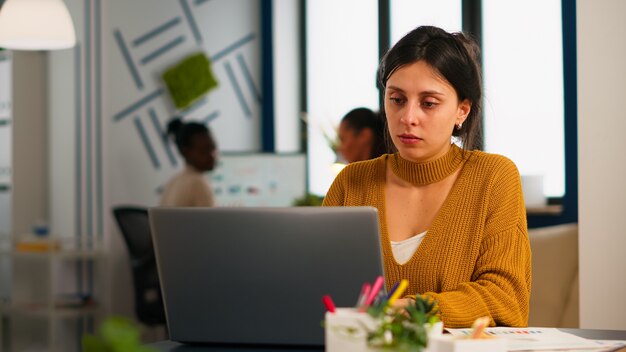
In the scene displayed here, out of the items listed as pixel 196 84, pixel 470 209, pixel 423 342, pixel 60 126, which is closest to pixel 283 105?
pixel 196 84

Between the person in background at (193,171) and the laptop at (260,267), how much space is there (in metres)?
3.82

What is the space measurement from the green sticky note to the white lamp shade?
7.61 ft

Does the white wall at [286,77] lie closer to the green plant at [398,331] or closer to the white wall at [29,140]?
the white wall at [29,140]

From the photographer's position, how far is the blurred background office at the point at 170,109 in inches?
217

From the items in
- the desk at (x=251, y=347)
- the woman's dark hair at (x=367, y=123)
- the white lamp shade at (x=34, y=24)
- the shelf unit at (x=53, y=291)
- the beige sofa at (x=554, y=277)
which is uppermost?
the white lamp shade at (x=34, y=24)

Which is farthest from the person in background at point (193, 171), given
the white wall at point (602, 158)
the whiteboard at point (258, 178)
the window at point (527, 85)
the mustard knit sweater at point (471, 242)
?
the mustard knit sweater at point (471, 242)

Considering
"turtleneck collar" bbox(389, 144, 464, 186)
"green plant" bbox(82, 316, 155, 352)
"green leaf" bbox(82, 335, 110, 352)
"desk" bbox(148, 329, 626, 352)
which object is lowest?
"desk" bbox(148, 329, 626, 352)

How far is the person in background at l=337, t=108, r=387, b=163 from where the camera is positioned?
12.7 ft

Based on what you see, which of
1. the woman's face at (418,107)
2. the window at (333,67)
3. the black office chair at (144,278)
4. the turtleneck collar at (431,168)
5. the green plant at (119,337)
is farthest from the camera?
the window at (333,67)

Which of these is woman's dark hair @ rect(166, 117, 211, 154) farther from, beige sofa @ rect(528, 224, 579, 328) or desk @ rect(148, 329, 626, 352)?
desk @ rect(148, 329, 626, 352)

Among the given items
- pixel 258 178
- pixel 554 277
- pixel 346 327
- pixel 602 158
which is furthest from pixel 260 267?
pixel 258 178

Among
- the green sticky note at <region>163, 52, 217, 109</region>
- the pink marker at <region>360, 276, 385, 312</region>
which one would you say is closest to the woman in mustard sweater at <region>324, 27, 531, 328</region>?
the pink marker at <region>360, 276, 385, 312</region>

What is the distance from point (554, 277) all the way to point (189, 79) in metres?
3.62

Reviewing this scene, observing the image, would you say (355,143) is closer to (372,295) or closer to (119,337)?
(372,295)
